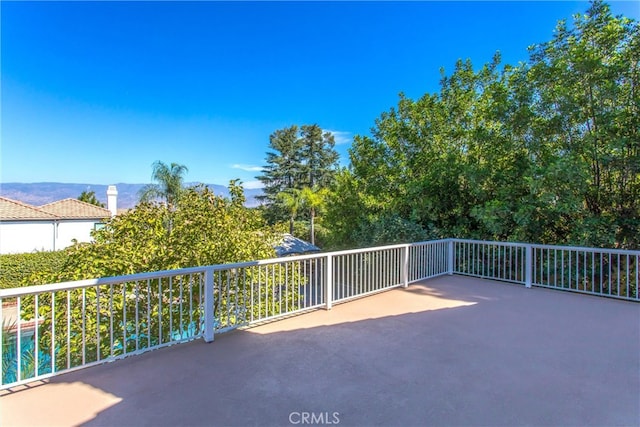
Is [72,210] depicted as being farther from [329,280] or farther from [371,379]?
[371,379]

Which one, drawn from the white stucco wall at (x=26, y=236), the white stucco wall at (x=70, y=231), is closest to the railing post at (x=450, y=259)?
the white stucco wall at (x=70, y=231)

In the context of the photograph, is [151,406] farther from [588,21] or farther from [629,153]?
[588,21]

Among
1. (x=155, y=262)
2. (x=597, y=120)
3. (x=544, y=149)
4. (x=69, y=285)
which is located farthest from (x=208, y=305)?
(x=597, y=120)

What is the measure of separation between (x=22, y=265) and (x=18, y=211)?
617 centimetres

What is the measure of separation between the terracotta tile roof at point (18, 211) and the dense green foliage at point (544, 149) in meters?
16.4

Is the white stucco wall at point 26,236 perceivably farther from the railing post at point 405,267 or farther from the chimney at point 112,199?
the railing post at point 405,267

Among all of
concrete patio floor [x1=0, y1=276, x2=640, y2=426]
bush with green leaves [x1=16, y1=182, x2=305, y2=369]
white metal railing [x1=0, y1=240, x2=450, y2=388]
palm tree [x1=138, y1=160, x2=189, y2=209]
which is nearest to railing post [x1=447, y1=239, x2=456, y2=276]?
white metal railing [x1=0, y1=240, x2=450, y2=388]

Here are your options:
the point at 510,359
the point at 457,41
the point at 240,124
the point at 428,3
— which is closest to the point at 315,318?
the point at 510,359

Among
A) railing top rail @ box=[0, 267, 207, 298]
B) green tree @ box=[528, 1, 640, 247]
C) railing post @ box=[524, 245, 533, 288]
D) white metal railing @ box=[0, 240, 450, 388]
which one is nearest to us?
railing top rail @ box=[0, 267, 207, 298]

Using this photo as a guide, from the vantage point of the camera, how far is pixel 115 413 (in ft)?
6.61

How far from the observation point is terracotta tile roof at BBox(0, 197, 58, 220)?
14781mm

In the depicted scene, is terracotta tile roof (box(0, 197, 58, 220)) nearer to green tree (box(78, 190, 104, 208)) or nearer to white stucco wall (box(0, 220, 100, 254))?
white stucco wall (box(0, 220, 100, 254))

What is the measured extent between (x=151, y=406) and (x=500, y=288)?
5193 millimetres

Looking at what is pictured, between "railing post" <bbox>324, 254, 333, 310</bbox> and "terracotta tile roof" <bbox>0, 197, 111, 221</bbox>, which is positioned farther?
"terracotta tile roof" <bbox>0, 197, 111, 221</bbox>
